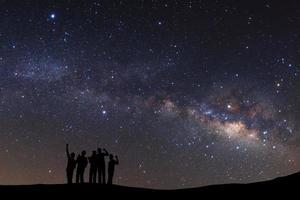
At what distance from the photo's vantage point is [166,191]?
865 inches

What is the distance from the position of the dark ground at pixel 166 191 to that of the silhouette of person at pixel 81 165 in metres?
0.76

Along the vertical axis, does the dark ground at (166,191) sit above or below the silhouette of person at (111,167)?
below

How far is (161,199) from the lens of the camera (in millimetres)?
20547

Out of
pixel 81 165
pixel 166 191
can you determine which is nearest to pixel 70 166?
pixel 81 165

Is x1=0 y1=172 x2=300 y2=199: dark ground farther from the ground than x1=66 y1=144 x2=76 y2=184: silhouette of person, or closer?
closer

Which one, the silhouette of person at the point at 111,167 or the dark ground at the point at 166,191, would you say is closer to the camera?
the dark ground at the point at 166,191

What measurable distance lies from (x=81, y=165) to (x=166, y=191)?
4.08 metres

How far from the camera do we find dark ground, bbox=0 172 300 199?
2018 cm

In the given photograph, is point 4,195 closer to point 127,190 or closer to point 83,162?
point 83,162

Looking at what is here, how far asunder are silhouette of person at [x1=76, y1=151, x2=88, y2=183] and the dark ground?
2.48ft

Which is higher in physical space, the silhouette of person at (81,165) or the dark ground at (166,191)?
the silhouette of person at (81,165)

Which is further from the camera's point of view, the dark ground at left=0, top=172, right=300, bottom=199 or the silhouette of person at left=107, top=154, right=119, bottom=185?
the silhouette of person at left=107, top=154, right=119, bottom=185

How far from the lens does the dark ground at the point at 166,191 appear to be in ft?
66.2

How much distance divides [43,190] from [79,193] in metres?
2.20
